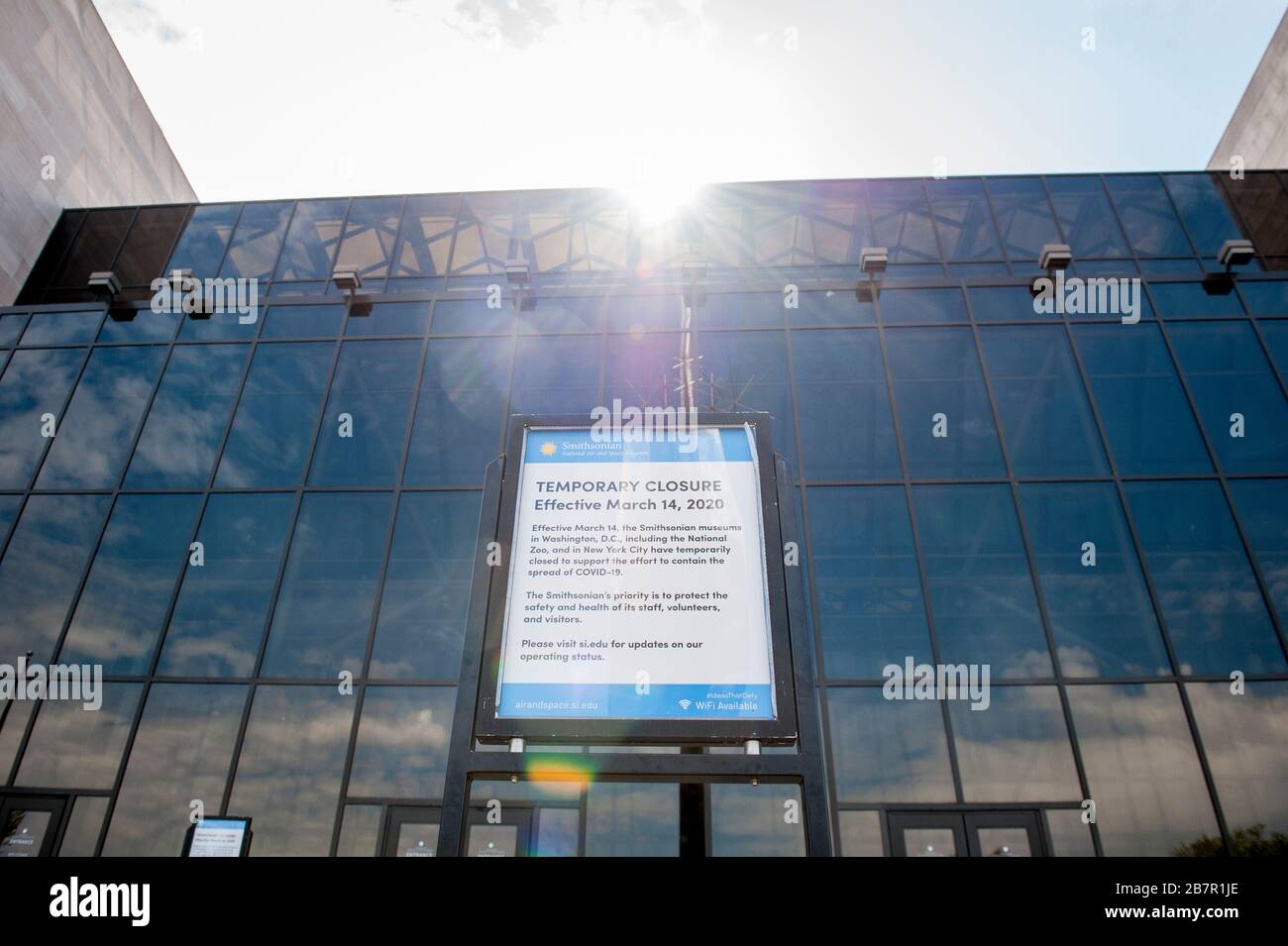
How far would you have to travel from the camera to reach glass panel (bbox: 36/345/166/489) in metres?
13.7

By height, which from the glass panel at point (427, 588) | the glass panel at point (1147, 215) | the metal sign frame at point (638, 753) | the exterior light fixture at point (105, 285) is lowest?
the metal sign frame at point (638, 753)

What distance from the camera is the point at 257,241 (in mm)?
16656

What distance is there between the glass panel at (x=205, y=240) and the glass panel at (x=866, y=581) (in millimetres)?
14093

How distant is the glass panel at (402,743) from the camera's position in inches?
416

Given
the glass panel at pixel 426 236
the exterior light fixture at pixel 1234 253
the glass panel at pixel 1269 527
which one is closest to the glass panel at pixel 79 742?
the glass panel at pixel 426 236

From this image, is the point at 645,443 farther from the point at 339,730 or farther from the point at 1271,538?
the point at 1271,538

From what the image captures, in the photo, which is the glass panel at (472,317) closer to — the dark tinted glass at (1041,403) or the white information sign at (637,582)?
the dark tinted glass at (1041,403)

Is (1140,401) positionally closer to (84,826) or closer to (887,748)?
(887,748)

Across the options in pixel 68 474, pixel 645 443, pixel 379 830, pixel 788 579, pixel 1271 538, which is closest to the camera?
pixel 788 579

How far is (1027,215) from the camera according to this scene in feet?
52.4

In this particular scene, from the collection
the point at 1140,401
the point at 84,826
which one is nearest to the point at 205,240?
the point at 84,826

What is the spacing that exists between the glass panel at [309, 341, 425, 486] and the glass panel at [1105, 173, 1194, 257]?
49.3 ft
